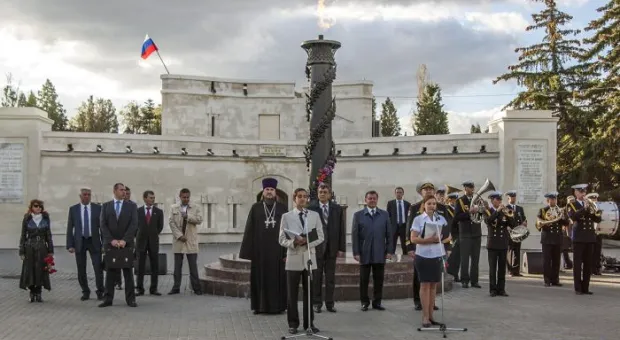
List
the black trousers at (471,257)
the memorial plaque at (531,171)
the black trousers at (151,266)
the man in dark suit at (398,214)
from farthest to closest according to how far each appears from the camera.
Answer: the memorial plaque at (531,171), the man in dark suit at (398,214), the black trousers at (471,257), the black trousers at (151,266)

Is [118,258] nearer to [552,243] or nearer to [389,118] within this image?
[552,243]

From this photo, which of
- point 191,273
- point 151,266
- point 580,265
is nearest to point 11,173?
point 151,266

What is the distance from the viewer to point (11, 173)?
88.3ft

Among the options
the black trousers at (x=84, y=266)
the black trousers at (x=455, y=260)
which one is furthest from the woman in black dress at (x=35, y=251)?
the black trousers at (x=455, y=260)

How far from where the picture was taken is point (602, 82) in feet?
115

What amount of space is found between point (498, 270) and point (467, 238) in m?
1.73

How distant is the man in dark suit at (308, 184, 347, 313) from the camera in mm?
11680

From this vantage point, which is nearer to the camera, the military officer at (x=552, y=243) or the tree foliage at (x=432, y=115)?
the military officer at (x=552, y=243)

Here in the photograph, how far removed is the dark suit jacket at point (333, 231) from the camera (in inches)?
466

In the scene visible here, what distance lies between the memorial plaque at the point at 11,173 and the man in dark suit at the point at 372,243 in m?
18.6

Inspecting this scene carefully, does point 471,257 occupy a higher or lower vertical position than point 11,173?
lower

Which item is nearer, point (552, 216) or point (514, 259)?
point (552, 216)

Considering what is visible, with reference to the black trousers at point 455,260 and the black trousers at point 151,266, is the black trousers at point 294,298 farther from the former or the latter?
the black trousers at point 455,260

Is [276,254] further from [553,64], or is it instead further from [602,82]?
[553,64]
